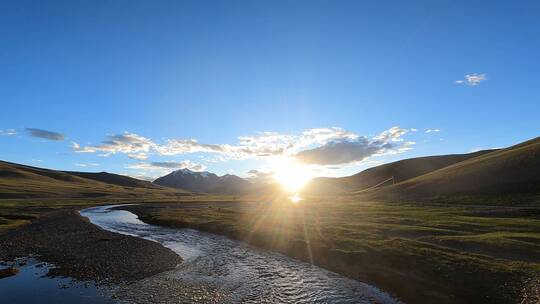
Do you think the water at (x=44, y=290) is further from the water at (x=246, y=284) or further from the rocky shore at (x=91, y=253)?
the water at (x=246, y=284)

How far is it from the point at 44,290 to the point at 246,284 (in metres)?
15.9

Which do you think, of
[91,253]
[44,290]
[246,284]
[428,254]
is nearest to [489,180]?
[428,254]

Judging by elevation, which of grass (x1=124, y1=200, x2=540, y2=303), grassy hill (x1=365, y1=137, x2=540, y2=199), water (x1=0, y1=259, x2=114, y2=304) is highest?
grassy hill (x1=365, y1=137, x2=540, y2=199)

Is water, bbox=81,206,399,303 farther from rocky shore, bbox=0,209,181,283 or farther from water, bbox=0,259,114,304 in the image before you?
rocky shore, bbox=0,209,181,283

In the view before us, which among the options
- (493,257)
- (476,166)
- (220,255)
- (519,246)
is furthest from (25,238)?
(476,166)

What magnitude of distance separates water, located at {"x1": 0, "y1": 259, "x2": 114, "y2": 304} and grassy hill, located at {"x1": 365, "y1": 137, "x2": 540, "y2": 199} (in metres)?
108

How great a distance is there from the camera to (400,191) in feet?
476

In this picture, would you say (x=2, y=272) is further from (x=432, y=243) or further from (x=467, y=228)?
(x=467, y=228)

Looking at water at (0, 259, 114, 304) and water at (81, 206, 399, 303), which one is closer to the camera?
water at (0, 259, 114, 304)

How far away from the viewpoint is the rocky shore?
3394 centimetres

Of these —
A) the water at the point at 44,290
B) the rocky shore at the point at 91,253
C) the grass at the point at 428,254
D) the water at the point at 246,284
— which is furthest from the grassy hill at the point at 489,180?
the water at the point at 44,290

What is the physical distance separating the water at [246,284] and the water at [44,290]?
207cm

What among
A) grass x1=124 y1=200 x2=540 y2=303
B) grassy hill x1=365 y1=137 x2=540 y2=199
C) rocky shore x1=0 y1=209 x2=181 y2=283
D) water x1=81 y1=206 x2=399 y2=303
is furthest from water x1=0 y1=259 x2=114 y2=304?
grassy hill x1=365 y1=137 x2=540 y2=199

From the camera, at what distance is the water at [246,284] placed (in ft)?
88.2
